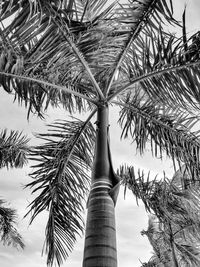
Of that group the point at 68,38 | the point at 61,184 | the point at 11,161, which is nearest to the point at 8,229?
the point at 11,161

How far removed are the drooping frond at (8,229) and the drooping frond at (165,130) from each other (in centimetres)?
411

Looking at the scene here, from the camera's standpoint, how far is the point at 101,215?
2.56 meters

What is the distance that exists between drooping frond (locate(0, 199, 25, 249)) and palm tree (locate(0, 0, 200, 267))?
10.1ft

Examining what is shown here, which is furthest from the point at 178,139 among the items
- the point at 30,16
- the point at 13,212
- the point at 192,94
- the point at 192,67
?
the point at 13,212

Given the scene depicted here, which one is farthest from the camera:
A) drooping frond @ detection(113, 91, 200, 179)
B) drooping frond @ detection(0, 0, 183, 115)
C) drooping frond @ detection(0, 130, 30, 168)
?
drooping frond @ detection(0, 130, 30, 168)

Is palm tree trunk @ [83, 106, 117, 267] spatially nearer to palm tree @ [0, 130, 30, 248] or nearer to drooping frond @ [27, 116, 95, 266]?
drooping frond @ [27, 116, 95, 266]

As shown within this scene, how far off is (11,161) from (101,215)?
5048mm

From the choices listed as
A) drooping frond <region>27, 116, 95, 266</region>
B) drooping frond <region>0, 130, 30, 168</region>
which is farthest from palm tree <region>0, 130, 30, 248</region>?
drooping frond <region>27, 116, 95, 266</region>

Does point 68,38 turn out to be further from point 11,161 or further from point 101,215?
point 11,161

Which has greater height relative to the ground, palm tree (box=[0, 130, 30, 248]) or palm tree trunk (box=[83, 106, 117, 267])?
palm tree (box=[0, 130, 30, 248])

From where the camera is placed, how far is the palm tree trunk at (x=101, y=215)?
2295mm

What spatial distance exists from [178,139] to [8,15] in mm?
2852

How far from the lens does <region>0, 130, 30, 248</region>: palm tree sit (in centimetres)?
679

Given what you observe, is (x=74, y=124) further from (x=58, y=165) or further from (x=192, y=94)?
(x=192, y=94)
